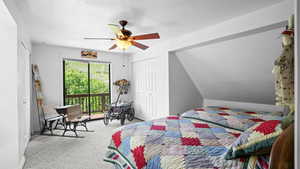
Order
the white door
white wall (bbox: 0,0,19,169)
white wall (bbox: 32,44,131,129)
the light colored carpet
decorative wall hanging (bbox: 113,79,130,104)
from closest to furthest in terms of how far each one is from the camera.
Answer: white wall (bbox: 0,0,19,169) → the white door → the light colored carpet → white wall (bbox: 32,44,131,129) → decorative wall hanging (bbox: 113,79,130,104)

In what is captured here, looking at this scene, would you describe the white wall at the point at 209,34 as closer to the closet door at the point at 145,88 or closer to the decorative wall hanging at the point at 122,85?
the closet door at the point at 145,88

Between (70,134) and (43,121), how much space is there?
0.91 meters

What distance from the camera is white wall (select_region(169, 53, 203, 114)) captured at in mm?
3887

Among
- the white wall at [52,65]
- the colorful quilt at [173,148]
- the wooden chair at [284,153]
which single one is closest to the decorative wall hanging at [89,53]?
the white wall at [52,65]

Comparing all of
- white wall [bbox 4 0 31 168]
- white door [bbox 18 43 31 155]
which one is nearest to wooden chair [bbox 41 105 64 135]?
white door [bbox 18 43 31 155]

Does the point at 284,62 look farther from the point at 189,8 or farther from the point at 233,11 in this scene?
the point at 233,11

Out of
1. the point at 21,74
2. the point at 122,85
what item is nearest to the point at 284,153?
the point at 21,74

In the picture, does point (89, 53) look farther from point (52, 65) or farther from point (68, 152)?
point (68, 152)

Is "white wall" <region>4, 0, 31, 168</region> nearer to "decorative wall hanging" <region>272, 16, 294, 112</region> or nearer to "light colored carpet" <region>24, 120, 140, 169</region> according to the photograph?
"light colored carpet" <region>24, 120, 140, 169</region>

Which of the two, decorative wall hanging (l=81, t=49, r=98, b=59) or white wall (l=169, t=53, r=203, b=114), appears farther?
decorative wall hanging (l=81, t=49, r=98, b=59)

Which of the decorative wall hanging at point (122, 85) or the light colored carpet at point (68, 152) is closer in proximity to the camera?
the light colored carpet at point (68, 152)

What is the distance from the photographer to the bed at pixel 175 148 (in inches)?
47.0

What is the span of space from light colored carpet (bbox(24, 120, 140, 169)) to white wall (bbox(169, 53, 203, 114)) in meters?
1.95

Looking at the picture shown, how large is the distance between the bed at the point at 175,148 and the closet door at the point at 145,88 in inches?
92.7
